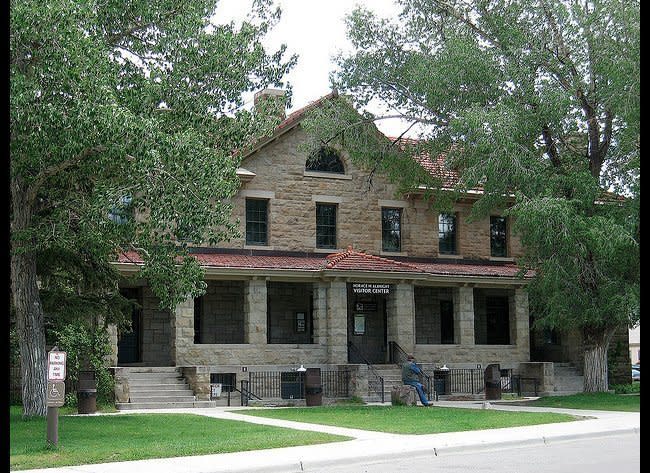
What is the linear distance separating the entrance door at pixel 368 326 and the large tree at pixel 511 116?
5.18 m

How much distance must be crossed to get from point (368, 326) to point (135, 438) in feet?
58.5

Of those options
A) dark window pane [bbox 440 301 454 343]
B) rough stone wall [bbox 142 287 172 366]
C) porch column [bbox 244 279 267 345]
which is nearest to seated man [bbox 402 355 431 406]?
porch column [bbox 244 279 267 345]

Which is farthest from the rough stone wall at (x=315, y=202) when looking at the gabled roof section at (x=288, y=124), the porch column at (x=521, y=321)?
the porch column at (x=521, y=321)

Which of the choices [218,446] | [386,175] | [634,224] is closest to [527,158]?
[386,175]

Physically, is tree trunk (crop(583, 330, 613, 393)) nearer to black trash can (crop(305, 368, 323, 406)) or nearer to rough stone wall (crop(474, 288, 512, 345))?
black trash can (crop(305, 368, 323, 406))

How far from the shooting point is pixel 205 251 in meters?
29.8

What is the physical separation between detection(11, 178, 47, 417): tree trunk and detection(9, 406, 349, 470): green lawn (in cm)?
61

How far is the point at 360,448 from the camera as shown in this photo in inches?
605

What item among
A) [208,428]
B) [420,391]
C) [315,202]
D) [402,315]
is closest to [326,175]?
[315,202]

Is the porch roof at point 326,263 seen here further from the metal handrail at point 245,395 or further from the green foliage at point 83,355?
the metal handrail at point 245,395

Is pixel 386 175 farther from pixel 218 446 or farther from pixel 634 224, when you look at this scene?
pixel 634 224

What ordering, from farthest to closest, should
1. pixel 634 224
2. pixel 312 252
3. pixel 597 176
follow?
pixel 312 252
pixel 597 176
pixel 634 224

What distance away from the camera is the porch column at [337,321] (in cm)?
2981
